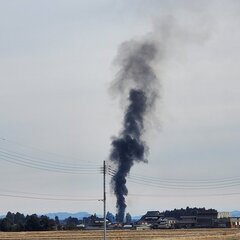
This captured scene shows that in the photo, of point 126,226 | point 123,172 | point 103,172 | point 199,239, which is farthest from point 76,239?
point 126,226

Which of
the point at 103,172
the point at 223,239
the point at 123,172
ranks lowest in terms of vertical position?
the point at 223,239

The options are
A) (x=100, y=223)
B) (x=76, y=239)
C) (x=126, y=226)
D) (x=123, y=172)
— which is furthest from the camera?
(x=100, y=223)

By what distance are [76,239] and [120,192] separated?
6490cm

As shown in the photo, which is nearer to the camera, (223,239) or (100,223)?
(223,239)

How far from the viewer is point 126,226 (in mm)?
176875

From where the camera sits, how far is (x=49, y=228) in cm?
16250

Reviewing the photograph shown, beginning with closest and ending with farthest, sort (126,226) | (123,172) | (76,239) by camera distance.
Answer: (76,239)
(123,172)
(126,226)

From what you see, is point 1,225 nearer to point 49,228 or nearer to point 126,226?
point 49,228

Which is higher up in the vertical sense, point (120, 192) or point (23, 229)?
point (120, 192)

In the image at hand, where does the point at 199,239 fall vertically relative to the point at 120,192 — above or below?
below

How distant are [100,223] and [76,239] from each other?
93624 mm

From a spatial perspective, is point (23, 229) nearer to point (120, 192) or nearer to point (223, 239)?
point (120, 192)

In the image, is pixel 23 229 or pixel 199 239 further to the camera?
pixel 23 229

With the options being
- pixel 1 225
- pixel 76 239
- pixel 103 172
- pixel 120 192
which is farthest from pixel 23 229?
pixel 103 172
